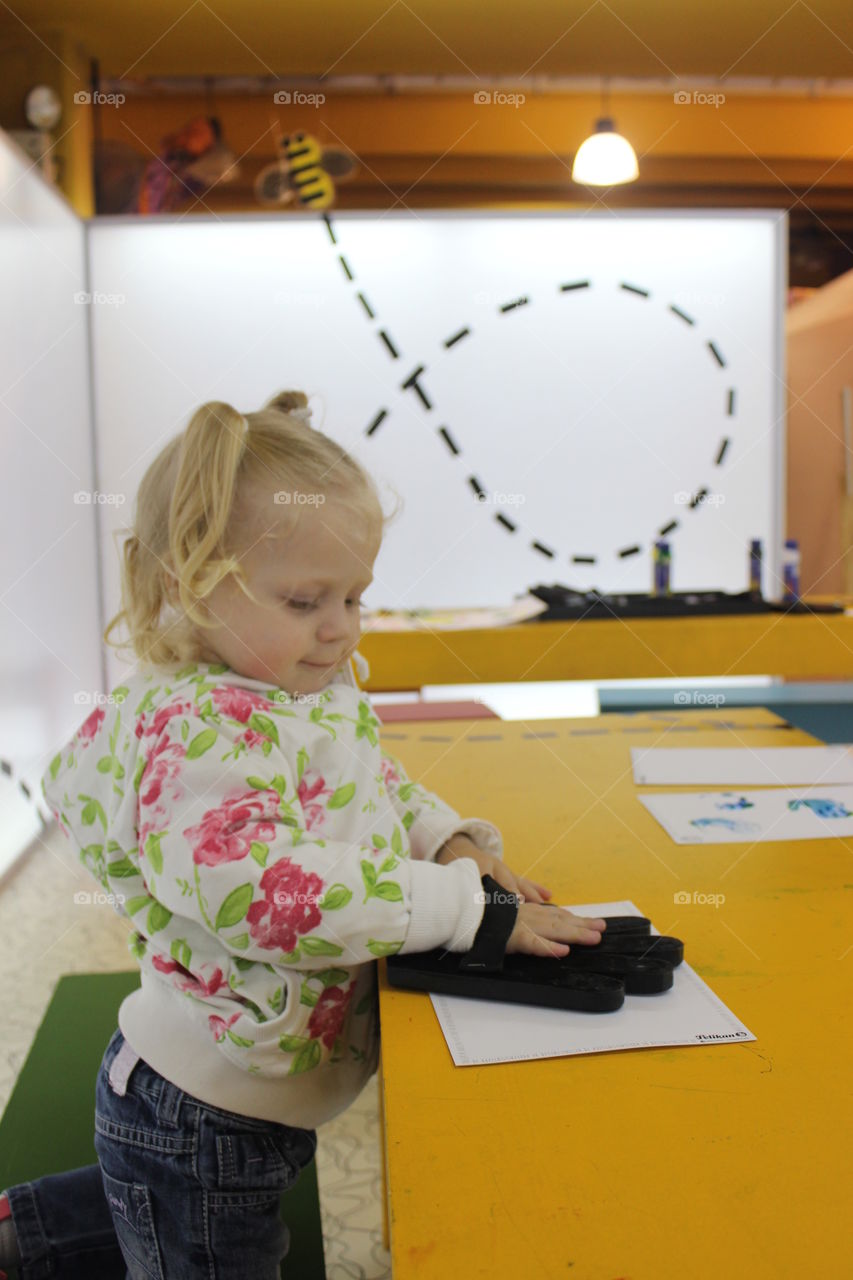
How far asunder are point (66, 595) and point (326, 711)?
112 inches

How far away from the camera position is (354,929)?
0.71 metres

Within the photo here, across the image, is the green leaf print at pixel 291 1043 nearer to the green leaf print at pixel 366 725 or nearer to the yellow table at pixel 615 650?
the green leaf print at pixel 366 725

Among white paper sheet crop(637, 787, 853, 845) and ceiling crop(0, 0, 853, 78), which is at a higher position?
ceiling crop(0, 0, 853, 78)

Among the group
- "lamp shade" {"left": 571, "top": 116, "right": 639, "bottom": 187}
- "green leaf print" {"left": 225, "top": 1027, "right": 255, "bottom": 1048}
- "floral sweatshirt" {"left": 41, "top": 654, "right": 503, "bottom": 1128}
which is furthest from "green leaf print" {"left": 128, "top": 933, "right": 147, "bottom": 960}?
"lamp shade" {"left": 571, "top": 116, "right": 639, "bottom": 187}

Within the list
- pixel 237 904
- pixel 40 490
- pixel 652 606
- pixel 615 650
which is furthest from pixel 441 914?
pixel 40 490

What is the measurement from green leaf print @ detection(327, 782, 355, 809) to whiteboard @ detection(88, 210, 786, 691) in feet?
10.3

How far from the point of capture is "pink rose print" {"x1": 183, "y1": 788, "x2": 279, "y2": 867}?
0.71 meters

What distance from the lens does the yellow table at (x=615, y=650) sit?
2.54 metres

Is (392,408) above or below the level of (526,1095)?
above

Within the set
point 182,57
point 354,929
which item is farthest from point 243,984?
point 182,57

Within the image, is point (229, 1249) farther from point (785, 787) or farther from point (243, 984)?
point (785, 787)

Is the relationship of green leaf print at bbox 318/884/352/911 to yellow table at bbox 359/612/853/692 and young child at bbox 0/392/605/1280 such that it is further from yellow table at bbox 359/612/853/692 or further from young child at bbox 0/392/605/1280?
yellow table at bbox 359/612/853/692

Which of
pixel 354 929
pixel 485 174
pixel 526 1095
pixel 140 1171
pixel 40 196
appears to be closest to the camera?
pixel 526 1095

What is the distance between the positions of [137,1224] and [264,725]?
0.40 m
